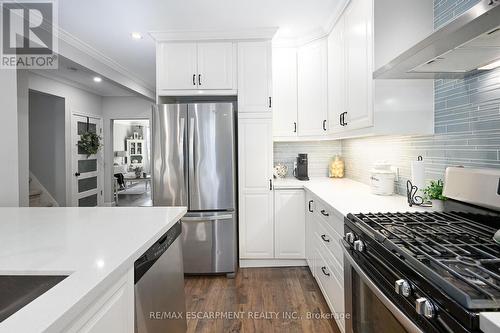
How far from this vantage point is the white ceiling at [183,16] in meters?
2.36

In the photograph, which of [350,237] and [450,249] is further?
[350,237]

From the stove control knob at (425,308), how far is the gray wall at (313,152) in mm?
2708

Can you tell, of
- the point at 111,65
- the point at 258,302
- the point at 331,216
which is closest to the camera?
the point at 331,216

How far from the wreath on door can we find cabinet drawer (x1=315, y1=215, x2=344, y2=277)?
514 centimetres

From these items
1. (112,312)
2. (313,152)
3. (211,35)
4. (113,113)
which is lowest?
(112,312)

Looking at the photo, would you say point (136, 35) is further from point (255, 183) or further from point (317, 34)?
point (255, 183)

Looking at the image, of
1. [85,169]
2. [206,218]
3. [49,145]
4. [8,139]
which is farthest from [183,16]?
[85,169]

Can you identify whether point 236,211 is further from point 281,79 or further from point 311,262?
point 281,79

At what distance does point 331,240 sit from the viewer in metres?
1.90

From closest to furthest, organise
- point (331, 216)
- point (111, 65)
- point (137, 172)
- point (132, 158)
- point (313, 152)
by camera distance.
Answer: point (331, 216)
point (313, 152)
point (111, 65)
point (137, 172)
point (132, 158)

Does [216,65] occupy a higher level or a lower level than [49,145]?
higher

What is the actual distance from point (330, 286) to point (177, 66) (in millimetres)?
2563

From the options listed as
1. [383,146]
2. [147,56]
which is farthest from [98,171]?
[383,146]

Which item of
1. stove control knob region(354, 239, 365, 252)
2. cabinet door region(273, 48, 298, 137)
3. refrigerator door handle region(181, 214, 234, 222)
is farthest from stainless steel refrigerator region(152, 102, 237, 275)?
stove control knob region(354, 239, 365, 252)
